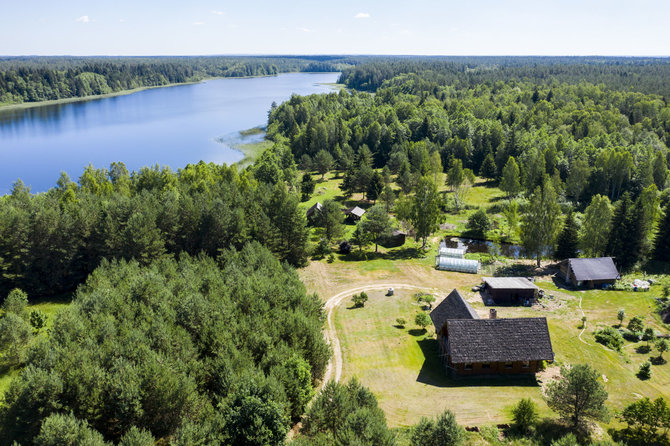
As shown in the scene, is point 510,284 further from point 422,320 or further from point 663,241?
point 663,241

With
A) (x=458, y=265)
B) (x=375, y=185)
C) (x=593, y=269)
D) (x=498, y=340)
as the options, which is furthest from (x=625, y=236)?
(x=375, y=185)

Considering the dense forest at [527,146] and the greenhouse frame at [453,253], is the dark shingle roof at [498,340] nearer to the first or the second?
the greenhouse frame at [453,253]

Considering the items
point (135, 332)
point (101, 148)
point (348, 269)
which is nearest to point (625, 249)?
point (348, 269)

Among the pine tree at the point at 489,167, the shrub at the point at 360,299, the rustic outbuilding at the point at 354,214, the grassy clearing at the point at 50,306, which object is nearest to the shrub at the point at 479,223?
the rustic outbuilding at the point at 354,214

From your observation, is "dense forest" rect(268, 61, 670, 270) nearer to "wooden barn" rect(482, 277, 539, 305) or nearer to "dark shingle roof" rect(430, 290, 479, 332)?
"wooden barn" rect(482, 277, 539, 305)

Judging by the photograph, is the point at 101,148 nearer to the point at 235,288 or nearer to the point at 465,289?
the point at 235,288
